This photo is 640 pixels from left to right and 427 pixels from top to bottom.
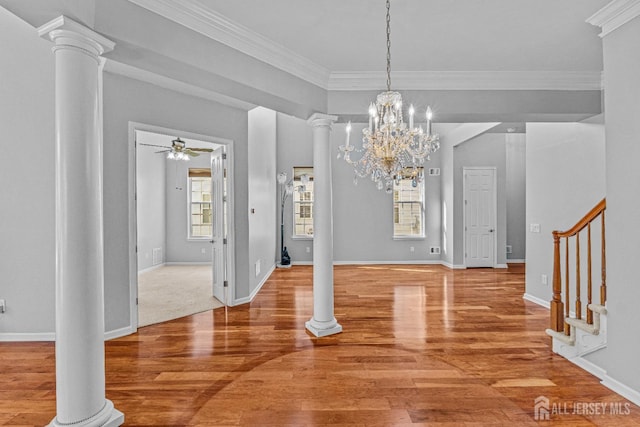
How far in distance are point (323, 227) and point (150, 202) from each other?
5802mm

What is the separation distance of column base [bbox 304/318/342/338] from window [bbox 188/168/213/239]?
554cm

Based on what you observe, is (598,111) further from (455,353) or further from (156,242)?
(156,242)

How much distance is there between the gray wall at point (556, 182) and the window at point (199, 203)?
697 cm

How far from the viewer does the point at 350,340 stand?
11.6ft

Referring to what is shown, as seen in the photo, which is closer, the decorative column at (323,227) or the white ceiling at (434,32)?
the white ceiling at (434,32)

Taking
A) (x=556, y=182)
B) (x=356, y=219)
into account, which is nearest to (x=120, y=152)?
(x=556, y=182)

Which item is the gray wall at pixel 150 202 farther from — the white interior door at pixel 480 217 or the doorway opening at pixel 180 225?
the white interior door at pixel 480 217

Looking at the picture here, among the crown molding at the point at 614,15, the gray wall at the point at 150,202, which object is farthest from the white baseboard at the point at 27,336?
the crown molding at the point at 614,15

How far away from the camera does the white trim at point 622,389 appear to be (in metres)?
2.36

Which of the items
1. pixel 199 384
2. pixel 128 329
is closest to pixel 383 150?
pixel 199 384

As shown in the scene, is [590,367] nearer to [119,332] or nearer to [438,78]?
[438,78]

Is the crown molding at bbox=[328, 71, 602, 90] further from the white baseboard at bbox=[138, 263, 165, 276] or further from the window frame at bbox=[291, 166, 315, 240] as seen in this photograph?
the white baseboard at bbox=[138, 263, 165, 276]

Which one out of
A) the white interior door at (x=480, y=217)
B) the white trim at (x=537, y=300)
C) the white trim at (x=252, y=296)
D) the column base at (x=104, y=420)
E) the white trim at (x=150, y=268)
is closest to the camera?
the column base at (x=104, y=420)

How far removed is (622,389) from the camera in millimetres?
2459
